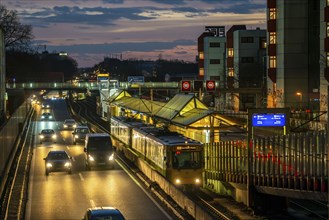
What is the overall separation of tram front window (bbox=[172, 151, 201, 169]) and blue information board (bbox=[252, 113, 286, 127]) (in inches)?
191

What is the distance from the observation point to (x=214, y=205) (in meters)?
30.5

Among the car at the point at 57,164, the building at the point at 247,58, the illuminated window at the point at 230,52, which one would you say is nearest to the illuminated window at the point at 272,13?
the building at the point at 247,58

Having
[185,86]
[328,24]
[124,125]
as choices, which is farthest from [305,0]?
[185,86]

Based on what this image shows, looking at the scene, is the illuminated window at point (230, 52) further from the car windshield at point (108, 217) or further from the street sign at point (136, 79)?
the car windshield at point (108, 217)

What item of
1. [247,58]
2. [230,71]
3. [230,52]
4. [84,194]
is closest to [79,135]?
[84,194]

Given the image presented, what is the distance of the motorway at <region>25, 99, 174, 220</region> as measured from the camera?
26047 mm

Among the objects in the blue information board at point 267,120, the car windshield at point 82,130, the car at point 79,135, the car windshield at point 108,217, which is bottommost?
the car at point 79,135

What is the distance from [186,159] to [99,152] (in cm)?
850

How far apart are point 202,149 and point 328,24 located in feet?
126

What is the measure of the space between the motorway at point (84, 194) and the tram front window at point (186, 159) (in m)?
2.13

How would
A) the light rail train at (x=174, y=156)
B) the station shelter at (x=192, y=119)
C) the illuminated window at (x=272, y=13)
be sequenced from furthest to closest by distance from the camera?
the illuminated window at (x=272, y=13) → the station shelter at (x=192, y=119) → the light rail train at (x=174, y=156)

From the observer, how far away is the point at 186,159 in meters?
33.1

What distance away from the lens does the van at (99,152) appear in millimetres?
39719

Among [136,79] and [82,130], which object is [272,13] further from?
[82,130]
